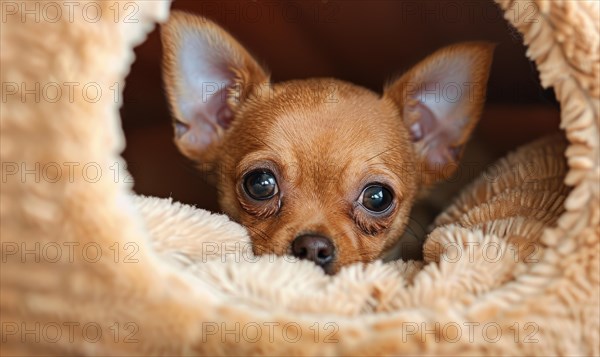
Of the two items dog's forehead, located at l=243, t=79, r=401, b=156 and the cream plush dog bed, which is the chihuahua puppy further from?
the cream plush dog bed

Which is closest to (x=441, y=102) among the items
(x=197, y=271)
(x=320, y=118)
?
(x=320, y=118)

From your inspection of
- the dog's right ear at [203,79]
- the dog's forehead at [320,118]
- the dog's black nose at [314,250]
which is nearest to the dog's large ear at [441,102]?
the dog's forehead at [320,118]

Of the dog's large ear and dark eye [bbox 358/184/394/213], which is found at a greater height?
the dog's large ear

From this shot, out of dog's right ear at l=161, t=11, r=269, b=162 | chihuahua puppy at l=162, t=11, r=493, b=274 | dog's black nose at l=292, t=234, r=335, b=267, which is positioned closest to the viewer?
dog's black nose at l=292, t=234, r=335, b=267

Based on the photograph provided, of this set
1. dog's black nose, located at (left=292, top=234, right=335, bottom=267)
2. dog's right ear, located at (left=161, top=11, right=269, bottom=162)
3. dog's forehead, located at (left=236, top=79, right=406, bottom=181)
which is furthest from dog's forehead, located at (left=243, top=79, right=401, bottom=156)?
dog's black nose, located at (left=292, top=234, right=335, bottom=267)

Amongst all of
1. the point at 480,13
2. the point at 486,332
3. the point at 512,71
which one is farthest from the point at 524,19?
the point at 512,71

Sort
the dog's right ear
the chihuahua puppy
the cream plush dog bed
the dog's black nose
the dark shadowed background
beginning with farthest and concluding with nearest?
the dark shadowed background
the dog's right ear
the chihuahua puppy
the dog's black nose
the cream plush dog bed
